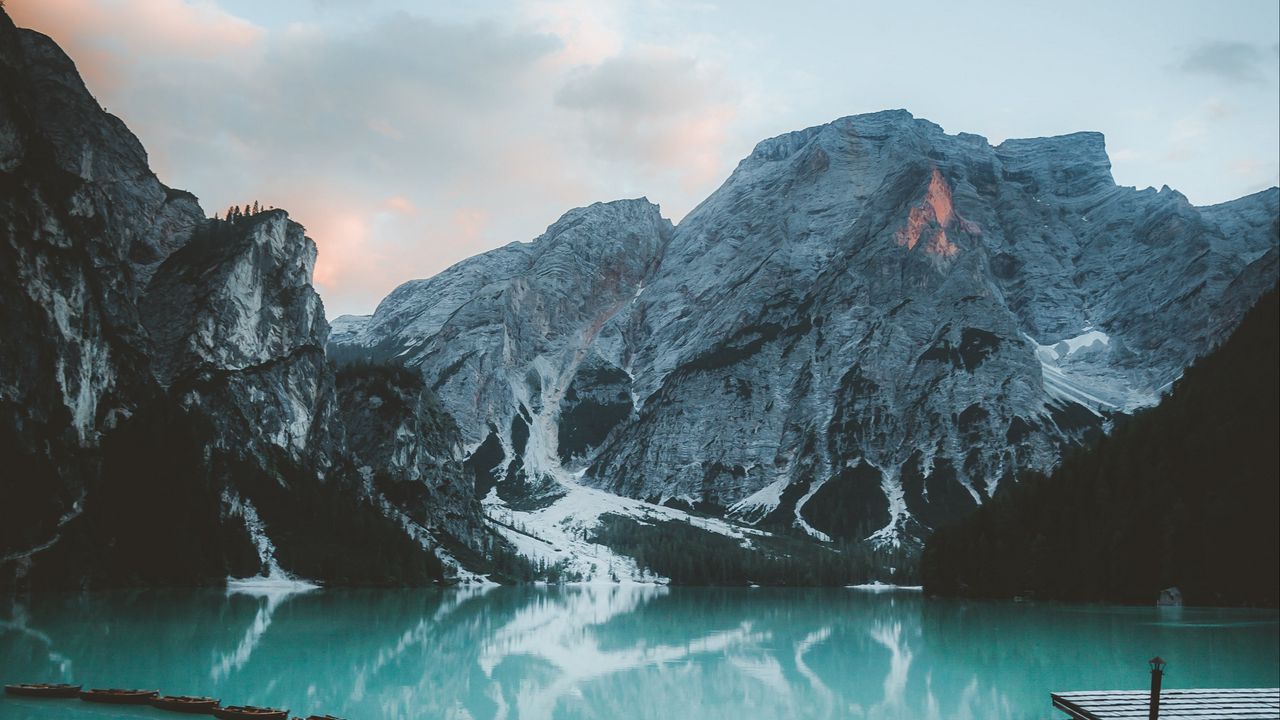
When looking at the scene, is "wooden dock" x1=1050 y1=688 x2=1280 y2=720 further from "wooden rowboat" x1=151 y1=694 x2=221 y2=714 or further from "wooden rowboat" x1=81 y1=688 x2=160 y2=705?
"wooden rowboat" x1=81 y1=688 x2=160 y2=705

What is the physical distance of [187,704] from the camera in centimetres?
3584

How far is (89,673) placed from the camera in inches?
1751

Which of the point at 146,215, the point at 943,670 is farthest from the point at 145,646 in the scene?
the point at 146,215

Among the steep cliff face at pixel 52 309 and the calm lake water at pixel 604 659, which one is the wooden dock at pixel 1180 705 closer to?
the calm lake water at pixel 604 659

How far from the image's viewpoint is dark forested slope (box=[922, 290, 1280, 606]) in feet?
307

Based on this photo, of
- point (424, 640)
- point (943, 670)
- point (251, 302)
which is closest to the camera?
point (943, 670)

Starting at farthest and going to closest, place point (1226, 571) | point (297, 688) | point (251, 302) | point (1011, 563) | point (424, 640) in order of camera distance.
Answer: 1. point (251, 302)
2. point (1011, 563)
3. point (1226, 571)
4. point (424, 640)
5. point (297, 688)

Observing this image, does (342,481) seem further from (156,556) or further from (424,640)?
(424,640)

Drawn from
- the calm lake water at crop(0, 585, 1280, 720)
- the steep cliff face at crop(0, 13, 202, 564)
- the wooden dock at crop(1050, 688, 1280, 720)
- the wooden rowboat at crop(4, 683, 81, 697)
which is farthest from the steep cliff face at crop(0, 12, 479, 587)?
the wooden dock at crop(1050, 688, 1280, 720)

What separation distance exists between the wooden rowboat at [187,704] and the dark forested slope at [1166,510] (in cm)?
8918

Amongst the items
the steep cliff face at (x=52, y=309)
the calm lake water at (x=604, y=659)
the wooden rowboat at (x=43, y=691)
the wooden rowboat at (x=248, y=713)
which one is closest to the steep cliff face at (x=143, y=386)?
the steep cliff face at (x=52, y=309)

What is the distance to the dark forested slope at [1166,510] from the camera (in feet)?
307

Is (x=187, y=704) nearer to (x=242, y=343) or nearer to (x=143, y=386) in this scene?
(x=143, y=386)

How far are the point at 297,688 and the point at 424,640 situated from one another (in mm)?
27479
